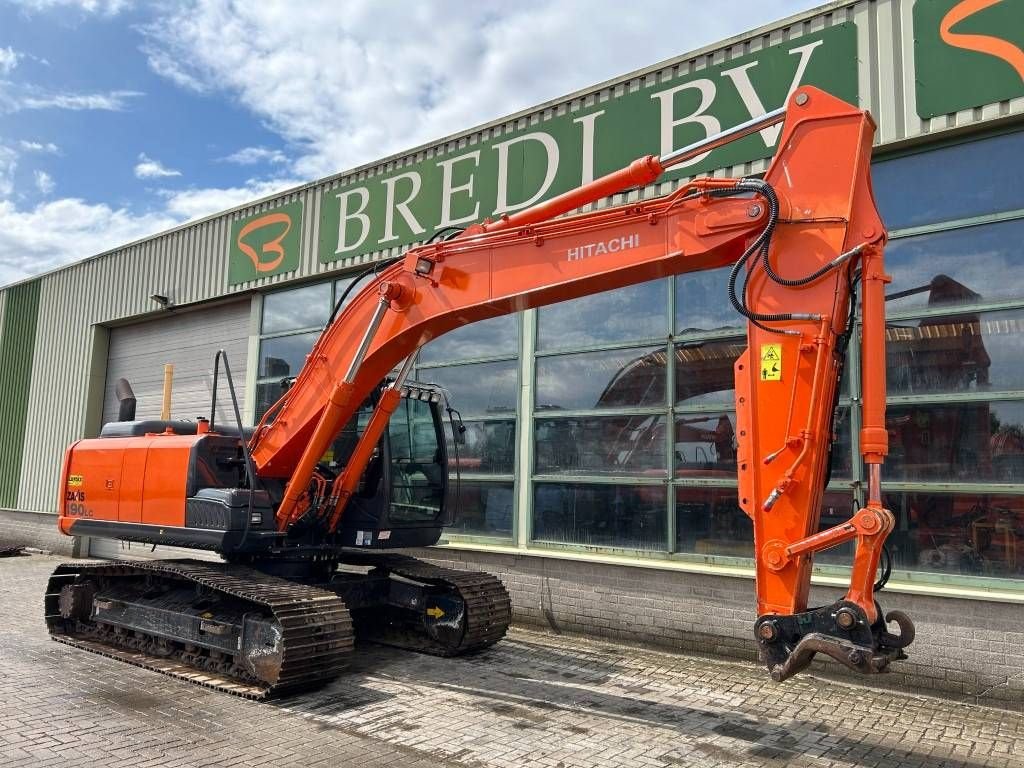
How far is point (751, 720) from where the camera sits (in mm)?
5570

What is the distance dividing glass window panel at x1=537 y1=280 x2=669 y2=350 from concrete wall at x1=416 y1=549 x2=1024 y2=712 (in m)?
2.46

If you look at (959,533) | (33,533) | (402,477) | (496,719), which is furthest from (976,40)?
(33,533)

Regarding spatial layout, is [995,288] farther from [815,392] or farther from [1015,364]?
[815,392]

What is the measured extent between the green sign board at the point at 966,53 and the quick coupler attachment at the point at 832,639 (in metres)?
4.89

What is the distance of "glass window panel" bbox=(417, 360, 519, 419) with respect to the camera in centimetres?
967

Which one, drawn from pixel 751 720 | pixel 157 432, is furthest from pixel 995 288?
pixel 157 432

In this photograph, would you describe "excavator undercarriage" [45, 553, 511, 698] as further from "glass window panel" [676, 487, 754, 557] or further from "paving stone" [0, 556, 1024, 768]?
"glass window panel" [676, 487, 754, 557]

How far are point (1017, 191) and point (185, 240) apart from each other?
12402 mm

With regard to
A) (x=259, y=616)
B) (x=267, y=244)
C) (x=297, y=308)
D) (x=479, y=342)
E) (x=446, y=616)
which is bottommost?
(x=446, y=616)

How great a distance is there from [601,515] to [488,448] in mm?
1793

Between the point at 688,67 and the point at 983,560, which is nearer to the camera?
the point at 983,560

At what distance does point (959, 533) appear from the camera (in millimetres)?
6641

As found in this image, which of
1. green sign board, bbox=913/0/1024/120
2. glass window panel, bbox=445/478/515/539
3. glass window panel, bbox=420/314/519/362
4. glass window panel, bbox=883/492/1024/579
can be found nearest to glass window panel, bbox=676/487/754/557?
glass window panel, bbox=883/492/1024/579

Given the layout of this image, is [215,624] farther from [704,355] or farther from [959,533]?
→ [959,533]
